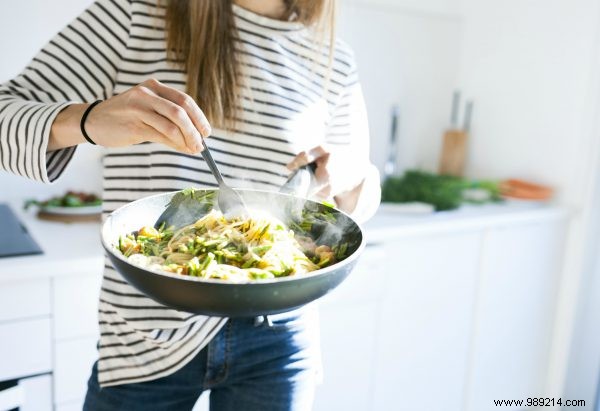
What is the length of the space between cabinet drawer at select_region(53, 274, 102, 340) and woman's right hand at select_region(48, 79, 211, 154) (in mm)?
680

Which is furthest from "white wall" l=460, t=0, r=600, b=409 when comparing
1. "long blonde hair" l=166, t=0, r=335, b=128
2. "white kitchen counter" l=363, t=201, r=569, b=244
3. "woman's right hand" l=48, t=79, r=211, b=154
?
"woman's right hand" l=48, t=79, r=211, b=154

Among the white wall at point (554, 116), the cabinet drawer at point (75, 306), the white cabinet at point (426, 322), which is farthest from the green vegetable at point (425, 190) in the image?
the cabinet drawer at point (75, 306)

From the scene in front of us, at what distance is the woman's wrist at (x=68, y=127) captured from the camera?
0.73 meters

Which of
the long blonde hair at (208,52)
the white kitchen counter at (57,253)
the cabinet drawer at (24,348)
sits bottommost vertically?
the cabinet drawer at (24,348)

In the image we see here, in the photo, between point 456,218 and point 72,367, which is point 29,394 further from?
point 456,218

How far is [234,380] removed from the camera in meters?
0.87

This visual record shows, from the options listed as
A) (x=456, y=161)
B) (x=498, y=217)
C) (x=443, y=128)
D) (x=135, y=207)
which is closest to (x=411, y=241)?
(x=498, y=217)

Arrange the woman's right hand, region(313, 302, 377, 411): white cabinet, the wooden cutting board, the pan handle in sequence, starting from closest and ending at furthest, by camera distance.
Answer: the woman's right hand
the pan handle
region(313, 302, 377, 411): white cabinet
the wooden cutting board

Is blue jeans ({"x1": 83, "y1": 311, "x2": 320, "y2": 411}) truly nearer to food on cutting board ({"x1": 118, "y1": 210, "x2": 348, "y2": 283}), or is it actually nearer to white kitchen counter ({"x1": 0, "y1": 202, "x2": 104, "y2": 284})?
food on cutting board ({"x1": 118, "y1": 210, "x2": 348, "y2": 283})

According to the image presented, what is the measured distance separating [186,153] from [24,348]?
2.53 feet

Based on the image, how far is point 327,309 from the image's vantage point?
1.70 metres

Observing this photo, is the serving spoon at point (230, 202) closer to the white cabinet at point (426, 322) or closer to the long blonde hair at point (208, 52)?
the long blonde hair at point (208, 52)

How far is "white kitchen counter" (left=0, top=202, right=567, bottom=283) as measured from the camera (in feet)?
4.10

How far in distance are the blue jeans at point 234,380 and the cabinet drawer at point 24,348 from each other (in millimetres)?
456
